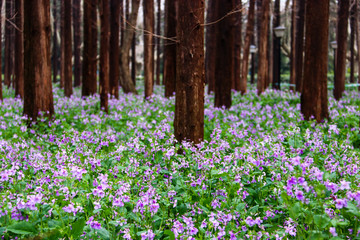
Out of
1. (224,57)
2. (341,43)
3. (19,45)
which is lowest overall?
(224,57)

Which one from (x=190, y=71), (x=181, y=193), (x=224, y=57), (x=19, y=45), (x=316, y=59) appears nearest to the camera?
(x=181, y=193)

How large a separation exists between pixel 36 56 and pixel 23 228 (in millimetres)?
6138

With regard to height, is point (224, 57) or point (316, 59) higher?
point (224, 57)

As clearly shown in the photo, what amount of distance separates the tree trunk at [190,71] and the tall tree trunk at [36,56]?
4.10m

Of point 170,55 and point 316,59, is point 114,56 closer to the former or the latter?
point 170,55

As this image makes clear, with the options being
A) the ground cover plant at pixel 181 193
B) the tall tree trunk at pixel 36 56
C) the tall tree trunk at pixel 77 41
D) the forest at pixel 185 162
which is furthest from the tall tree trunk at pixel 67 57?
the ground cover plant at pixel 181 193

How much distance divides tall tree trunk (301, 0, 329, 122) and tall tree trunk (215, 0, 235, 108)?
→ 2.75 m

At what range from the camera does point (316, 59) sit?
8.66 meters

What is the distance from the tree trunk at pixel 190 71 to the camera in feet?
19.0

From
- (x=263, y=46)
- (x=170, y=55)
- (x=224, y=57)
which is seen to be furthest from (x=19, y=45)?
(x=263, y=46)

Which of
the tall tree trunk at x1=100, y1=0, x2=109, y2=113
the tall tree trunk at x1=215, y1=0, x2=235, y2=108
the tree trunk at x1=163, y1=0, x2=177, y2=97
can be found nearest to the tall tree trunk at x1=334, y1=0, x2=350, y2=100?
the tall tree trunk at x1=215, y1=0, x2=235, y2=108

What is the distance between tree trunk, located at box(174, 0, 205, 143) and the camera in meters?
5.79

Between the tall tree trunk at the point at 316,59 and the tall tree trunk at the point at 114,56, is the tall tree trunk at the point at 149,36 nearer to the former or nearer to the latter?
the tall tree trunk at the point at 114,56

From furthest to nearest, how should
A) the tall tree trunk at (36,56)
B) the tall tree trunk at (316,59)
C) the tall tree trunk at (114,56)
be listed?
the tall tree trunk at (114,56), the tall tree trunk at (316,59), the tall tree trunk at (36,56)
